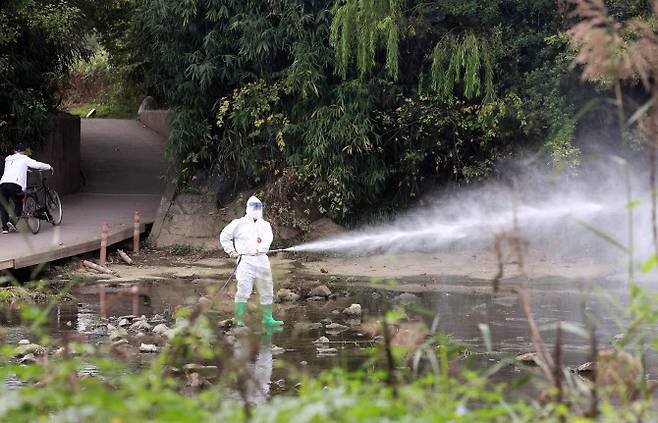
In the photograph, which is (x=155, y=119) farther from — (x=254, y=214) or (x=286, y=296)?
(x=254, y=214)

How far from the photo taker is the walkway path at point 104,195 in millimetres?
18109

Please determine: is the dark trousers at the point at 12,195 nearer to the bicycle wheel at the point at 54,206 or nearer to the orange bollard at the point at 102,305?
the bicycle wheel at the point at 54,206

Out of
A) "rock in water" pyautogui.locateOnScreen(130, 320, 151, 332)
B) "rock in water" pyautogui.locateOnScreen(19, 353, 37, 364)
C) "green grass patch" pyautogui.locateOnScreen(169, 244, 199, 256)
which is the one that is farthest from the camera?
"green grass patch" pyautogui.locateOnScreen(169, 244, 199, 256)

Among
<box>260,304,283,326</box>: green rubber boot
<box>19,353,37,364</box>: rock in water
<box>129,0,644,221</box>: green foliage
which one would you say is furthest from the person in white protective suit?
<box>129,0,644,221</box>: green foliage

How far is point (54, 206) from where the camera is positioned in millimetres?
20781

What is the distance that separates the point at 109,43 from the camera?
28.3m

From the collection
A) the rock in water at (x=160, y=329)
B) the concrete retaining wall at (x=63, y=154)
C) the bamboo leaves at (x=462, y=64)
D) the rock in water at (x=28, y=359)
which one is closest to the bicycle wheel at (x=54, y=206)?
the concrete retaining wall at (x=63, y=154)

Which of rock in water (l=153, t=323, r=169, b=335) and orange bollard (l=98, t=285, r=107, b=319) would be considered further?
orange bollard (l=98, t=285, r=107, b=319)

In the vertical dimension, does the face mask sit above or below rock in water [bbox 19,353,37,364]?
above

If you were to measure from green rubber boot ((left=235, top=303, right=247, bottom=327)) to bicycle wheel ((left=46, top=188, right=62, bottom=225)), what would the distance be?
24.6 feet

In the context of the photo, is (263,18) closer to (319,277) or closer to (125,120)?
(319,277)

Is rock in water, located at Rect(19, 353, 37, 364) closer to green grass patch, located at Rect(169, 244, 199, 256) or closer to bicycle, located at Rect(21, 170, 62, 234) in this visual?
bicycle, located at Rect(21, 170, 62, 234)

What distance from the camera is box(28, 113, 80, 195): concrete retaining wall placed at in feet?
79.2

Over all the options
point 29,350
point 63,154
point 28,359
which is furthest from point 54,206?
point 28,359
